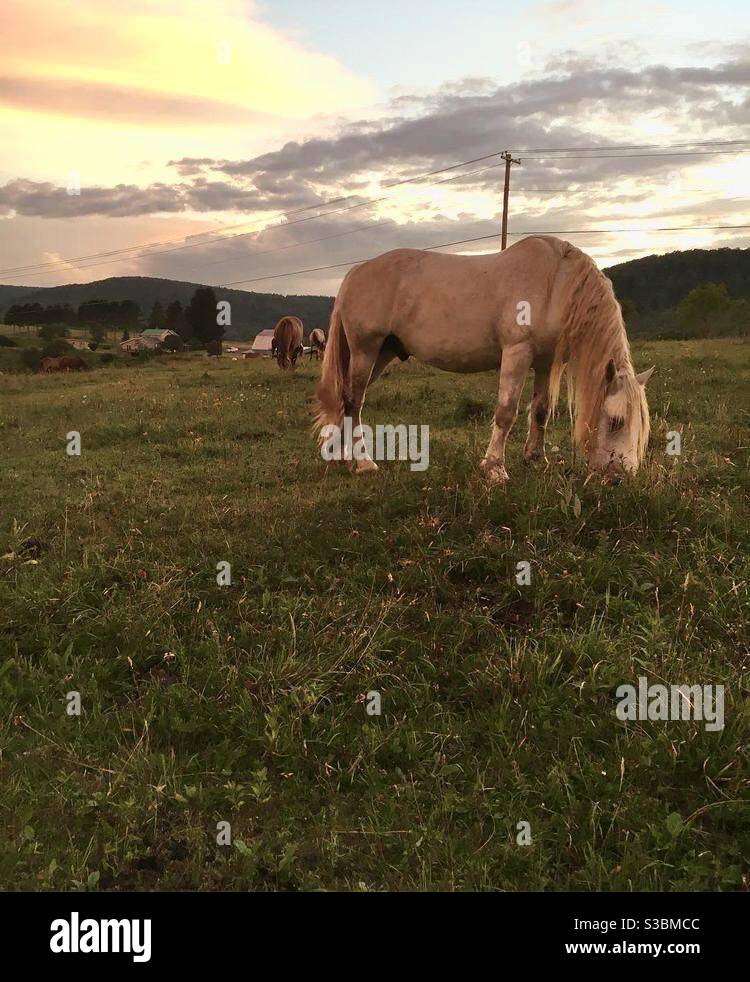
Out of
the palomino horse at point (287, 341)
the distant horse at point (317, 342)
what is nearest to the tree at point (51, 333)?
the distant horse at point (317, 342)

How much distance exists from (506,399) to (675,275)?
146 meters

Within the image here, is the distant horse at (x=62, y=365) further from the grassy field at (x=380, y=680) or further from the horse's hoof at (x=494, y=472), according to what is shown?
the horse's hoof at (x=494, y=472)

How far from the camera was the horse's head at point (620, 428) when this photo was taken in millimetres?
6105

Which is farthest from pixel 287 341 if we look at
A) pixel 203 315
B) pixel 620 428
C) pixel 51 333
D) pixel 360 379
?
pixel 51 333

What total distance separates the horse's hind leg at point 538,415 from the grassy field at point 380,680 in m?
0.49

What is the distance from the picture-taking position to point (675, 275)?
134375mm

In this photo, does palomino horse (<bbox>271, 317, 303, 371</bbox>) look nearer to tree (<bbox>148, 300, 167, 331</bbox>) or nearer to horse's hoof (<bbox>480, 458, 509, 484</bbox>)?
horse's hoof (<bbox>480, 458, 509, 484</bbox>)

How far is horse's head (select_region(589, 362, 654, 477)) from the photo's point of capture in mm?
6105

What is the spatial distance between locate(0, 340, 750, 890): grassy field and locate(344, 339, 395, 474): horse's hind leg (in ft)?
1.89

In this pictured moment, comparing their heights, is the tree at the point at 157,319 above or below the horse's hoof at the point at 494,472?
above
